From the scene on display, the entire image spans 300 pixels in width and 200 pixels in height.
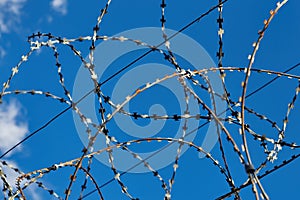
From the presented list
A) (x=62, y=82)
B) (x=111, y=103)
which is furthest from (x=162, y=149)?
(x=62, y=82)

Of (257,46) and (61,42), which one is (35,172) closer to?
(61,42)

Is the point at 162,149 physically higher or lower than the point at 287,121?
higher

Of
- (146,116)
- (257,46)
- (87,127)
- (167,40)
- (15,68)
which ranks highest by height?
(15,68)

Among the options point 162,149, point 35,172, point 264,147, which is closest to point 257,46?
point 264,147

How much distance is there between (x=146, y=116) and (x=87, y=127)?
1.83 feet

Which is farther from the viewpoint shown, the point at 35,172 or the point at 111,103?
the point at 111,103

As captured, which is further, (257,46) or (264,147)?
(264,147)

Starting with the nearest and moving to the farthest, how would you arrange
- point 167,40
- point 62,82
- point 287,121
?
1. point 287,121
2. point 167,40
3. point 62,82

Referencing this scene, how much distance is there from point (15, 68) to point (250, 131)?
1.97 m

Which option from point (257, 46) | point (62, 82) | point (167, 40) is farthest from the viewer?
point (62, 82)

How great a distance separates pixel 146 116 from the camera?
3293mm

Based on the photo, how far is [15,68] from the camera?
12.9 ft

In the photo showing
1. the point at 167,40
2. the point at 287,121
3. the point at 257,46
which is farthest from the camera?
the point at 167,40

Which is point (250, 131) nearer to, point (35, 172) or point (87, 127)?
point (87, 127)
